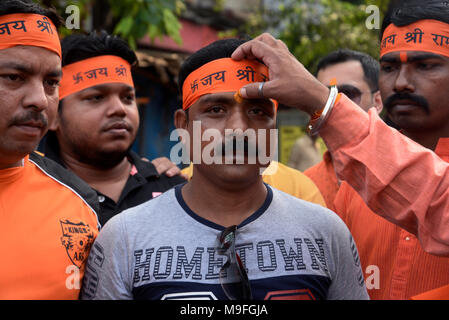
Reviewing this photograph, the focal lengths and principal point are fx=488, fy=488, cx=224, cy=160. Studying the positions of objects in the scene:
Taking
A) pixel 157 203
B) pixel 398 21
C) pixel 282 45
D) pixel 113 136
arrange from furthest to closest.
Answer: pixel 113 136 → pixel 398 21 → pixel 157 203 → pixel 282 45

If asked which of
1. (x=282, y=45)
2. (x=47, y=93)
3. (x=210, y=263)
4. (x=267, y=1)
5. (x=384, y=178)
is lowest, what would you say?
(x=210, y=263)

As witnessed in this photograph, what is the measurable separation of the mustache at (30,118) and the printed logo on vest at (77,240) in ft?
1.69

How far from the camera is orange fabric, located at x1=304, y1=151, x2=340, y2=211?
382 centimetres

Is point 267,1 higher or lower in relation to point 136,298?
higher

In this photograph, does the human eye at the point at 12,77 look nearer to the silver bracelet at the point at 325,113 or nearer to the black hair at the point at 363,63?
the silver bracelet at the point at 325,113

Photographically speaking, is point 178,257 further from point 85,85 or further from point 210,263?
point 85,85

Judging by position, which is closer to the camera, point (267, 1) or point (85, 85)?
point (85, 85)

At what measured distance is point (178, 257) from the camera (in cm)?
216

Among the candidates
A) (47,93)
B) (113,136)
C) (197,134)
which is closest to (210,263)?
(197,134)

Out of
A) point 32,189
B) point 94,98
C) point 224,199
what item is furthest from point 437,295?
point 94,98

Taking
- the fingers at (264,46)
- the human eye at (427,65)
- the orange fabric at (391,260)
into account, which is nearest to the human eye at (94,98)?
the fingers at (264,46)

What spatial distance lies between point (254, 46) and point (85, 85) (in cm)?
190

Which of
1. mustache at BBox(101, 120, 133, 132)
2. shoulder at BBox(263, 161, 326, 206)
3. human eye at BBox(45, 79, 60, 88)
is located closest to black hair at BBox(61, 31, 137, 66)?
mustache at BBox(101, 120, 133, 132)

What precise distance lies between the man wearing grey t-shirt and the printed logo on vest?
0.32ft
